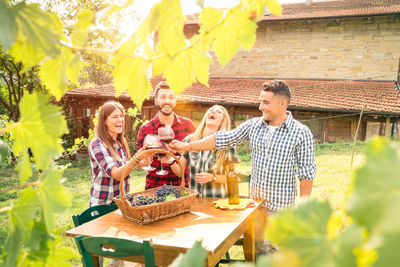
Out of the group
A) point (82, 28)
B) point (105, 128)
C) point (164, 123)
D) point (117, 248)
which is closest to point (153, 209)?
point (117, 248)

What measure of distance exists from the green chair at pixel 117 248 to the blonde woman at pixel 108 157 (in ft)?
2.93

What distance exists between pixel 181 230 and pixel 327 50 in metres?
14.0

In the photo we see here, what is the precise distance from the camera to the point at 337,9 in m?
15.4

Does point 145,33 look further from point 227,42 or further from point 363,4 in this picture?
point 363,4

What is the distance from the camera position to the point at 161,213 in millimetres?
2631

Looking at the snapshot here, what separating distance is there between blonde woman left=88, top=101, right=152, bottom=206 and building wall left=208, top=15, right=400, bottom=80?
36.3 feet

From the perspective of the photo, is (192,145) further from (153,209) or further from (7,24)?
(7,24)

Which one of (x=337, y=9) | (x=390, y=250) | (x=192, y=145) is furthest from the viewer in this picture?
→ (x=337, y=9)

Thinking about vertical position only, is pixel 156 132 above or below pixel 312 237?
below

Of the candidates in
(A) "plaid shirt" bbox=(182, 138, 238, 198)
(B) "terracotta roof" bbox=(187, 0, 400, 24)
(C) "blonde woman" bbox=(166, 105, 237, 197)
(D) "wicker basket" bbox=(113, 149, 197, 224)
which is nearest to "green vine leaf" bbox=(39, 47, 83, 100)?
(D) "wicker basket" bbox=(113, 149, 197, 224)

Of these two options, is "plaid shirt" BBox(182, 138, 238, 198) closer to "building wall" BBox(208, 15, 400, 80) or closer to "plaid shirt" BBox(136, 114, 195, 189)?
"plaid shirt" BBox(136, 114, 195, 189)

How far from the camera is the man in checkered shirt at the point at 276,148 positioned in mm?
3074

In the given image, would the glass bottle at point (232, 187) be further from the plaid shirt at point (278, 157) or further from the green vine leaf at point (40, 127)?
the green vine leaf at point (40, 127)

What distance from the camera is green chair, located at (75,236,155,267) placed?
6.06ft
